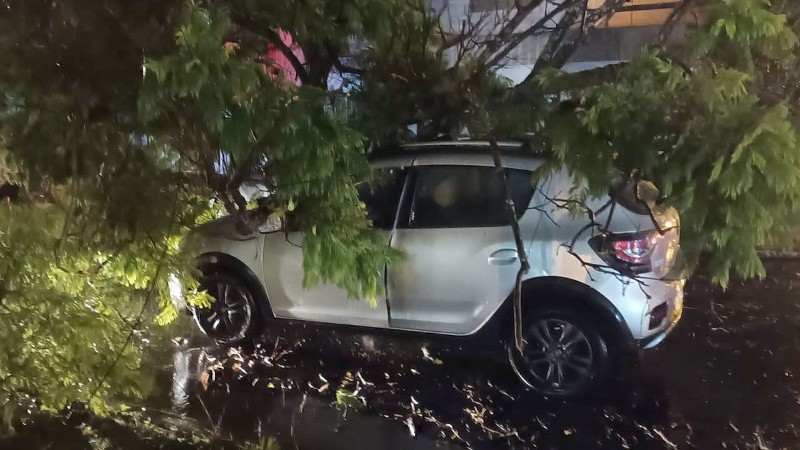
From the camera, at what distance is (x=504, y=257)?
12.5 feet

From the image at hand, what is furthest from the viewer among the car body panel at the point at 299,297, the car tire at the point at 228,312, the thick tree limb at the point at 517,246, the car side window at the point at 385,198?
the car tire at the point at 228,312

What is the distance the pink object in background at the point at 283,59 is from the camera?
3.08 meters

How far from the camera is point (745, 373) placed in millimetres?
4184

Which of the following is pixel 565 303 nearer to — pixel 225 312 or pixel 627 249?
pixel 627 249

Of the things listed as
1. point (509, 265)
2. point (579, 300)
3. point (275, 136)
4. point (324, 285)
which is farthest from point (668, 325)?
point (275, 136)

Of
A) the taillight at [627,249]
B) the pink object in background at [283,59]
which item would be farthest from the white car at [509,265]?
the pink object in background at [283,59]

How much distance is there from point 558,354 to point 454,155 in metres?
1.36

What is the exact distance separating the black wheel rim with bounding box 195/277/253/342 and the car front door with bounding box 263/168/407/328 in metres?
0.27

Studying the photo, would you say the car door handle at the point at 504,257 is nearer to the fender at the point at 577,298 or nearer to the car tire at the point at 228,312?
the fender at the point at 577,298

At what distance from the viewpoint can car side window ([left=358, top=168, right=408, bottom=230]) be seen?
4.08 meters

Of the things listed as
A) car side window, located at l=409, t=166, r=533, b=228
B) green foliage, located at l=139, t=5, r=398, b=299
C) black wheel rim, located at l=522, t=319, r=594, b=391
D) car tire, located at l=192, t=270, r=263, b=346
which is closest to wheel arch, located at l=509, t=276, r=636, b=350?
black wheel rim, located at l=522, t=319, r=594, b=391

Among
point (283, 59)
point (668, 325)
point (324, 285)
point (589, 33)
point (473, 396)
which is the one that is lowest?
point (473, 396)

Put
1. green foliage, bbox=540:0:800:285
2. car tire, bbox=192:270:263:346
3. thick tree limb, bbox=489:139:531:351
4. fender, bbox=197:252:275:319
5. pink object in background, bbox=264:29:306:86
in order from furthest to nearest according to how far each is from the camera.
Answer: car tire, bbox=192:270:263:346 → fender, bbox=197:252:275:319 → thick tree limb, bbox=489:139:531:351 → pink object in background, bbox=264:29:306:86 → green foliage, bbox=540:0:800:285

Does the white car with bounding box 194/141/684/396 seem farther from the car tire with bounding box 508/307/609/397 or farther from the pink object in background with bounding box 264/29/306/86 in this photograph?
the pink object in background with bounding box 264/29/306/86
